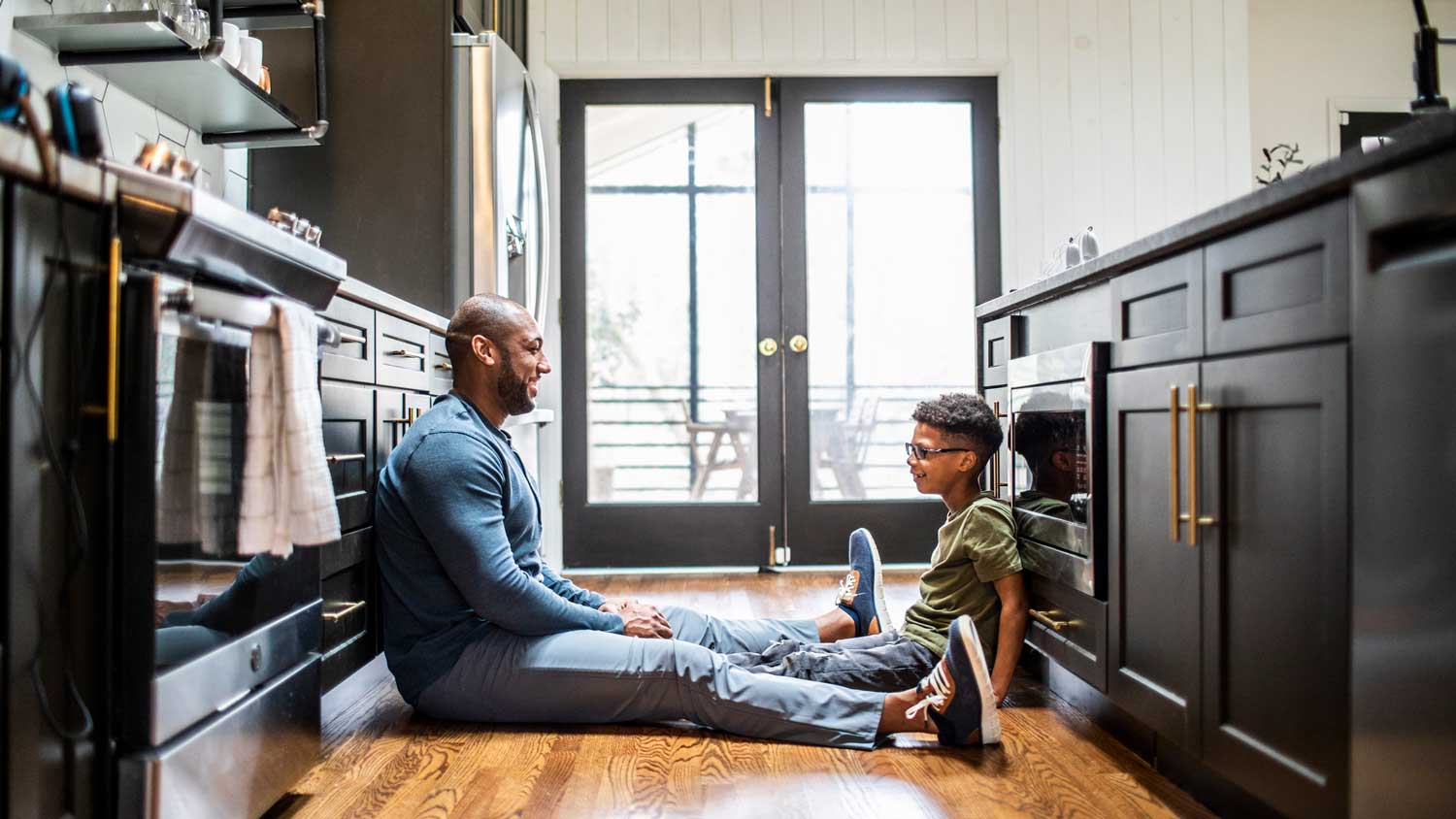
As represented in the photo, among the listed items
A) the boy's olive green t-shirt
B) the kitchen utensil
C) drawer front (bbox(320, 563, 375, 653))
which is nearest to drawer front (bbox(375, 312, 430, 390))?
drawer front (bbox(320, 563, 375, 653))

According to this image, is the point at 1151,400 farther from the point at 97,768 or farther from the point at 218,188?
the point at 218,188

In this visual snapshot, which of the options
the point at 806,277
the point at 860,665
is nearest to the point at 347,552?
the point at 860,665

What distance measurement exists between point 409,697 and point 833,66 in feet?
10.3

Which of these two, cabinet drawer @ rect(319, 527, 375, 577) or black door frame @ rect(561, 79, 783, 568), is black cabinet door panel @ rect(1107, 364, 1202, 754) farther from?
black door frame @ rect(561, 79, 783, 568)

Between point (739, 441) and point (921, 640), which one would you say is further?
point (739, 441)

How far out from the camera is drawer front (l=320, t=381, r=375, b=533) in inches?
73.7

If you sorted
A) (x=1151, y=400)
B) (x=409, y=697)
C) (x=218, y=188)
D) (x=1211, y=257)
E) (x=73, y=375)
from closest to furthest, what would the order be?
1. (x=73, y=375)
2. (x=1211, y=257)
3. (x=1151, y=400)
4. (x=409, y=697)
5. (x=218, y=188)

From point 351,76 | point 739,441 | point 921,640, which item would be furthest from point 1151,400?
A: point 739,441

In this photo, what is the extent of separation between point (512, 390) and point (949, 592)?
1.00 metres

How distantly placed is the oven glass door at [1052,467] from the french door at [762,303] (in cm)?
192

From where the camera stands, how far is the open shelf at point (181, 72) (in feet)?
6.34

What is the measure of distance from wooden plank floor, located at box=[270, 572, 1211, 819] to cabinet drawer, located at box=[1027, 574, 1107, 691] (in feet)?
0.44

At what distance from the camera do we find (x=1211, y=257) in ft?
4.84

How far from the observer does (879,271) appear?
14.1 feet
